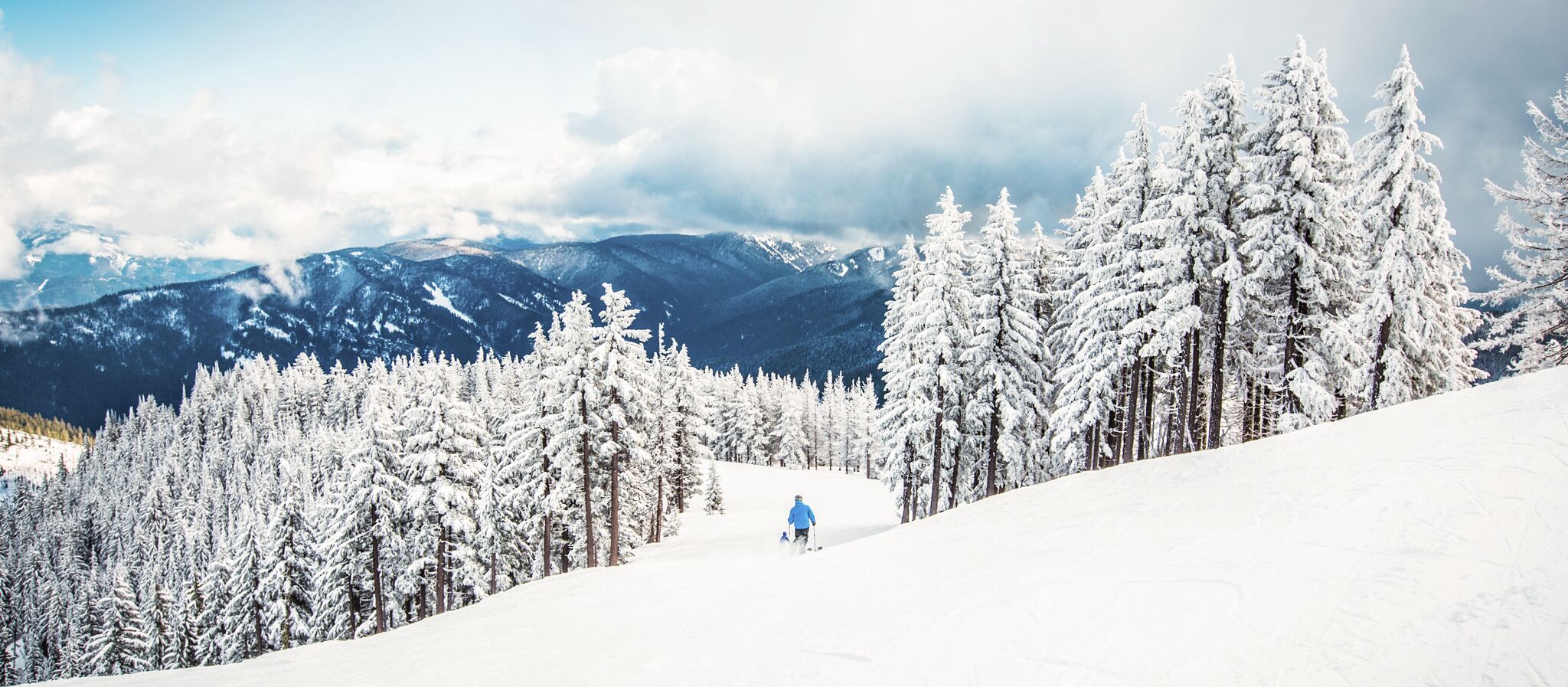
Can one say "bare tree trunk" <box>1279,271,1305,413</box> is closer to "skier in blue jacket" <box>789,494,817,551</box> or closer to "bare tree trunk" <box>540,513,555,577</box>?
"skier in blue jacket" <box>789,494,817,551</box>

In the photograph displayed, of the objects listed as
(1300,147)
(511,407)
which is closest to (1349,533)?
(1300,147)

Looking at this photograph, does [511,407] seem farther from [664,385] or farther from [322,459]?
[322,459]

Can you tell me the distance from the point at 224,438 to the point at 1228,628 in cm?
14501

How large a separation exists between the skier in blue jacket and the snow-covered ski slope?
349 cm

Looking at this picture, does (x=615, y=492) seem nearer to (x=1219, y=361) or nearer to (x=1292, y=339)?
(x=1219, y=361)

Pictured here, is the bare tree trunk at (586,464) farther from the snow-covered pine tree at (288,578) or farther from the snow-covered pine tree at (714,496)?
the snow-covered pine tree at (714,496)

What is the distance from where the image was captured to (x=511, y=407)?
44.2 m

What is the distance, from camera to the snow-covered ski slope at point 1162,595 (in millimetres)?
6496

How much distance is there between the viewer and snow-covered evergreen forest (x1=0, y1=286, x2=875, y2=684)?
1040 inches

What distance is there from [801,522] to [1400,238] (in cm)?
1999

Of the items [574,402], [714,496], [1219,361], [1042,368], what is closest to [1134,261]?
[1219,361]

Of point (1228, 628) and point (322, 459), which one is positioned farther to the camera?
point (322, 459)

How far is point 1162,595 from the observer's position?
8.08 m

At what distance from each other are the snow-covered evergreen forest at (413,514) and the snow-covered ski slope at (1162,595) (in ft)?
37.1
